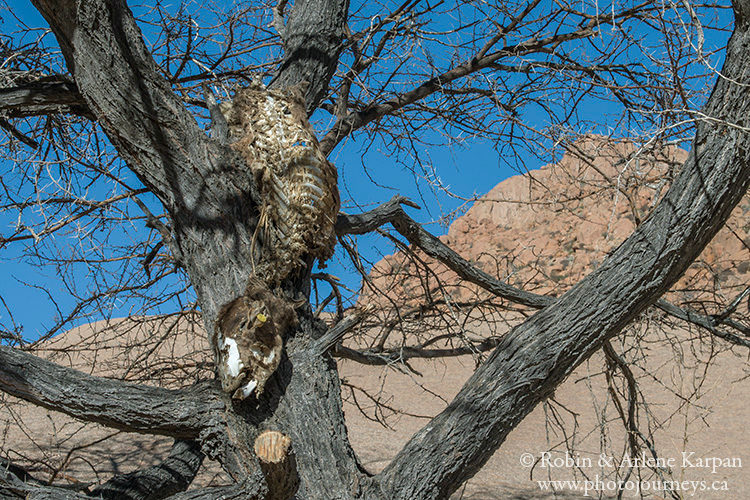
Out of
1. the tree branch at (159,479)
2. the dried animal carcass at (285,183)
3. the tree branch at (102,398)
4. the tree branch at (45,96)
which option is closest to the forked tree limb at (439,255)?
the dried animal carcass at (285,183)

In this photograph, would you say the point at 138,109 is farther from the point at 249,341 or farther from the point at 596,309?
the point at 596,309

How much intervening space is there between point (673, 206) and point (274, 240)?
1.74 meters

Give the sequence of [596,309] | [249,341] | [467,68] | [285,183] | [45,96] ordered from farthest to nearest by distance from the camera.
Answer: [467,68] < [45,96] < [285,183] < [249,341] < [596,309]

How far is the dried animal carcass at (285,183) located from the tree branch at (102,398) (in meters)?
0.67

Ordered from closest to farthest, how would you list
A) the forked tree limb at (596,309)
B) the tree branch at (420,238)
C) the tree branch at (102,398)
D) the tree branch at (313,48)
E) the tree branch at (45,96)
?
1. the forked tree limb at (596,309)
2. the tree branch at (102,398)
3. the tree branch at (45,96)
4. the tree branch at (420,238)
5. the tree branch at (313,48)

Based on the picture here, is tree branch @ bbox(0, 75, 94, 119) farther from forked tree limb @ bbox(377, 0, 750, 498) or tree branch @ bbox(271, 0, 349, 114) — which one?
forked tree limb @ bbox(377, 0, 750, 498)

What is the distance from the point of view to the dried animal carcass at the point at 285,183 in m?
3.27

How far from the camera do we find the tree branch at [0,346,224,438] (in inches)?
110

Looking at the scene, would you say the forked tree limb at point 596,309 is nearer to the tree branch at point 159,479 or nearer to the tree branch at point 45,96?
the tree branch at point 159,479

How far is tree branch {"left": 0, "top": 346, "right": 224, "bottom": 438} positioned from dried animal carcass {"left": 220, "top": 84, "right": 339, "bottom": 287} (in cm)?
67

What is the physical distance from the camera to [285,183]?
3.37m

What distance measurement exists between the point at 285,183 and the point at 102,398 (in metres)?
1.27

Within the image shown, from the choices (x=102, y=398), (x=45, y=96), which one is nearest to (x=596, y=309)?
(x=102, y=398)

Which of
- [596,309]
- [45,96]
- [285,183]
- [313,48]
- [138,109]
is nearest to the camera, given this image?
[596,309]
